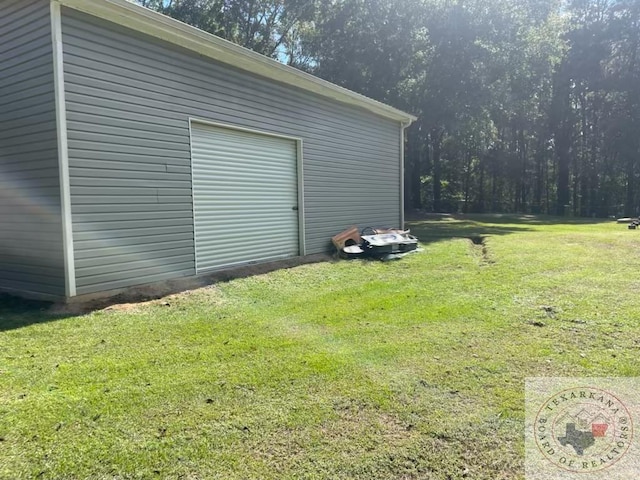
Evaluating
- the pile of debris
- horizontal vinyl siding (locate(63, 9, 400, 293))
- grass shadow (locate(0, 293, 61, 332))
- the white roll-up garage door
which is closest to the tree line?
the pile of debris

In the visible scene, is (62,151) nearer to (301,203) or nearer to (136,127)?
(136,127)

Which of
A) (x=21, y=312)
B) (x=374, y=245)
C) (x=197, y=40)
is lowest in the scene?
(x=21, y=312)

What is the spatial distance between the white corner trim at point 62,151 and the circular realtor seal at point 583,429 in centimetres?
458

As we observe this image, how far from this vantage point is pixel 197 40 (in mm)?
5887

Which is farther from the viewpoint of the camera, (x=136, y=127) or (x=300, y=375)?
(x=136, y=127)

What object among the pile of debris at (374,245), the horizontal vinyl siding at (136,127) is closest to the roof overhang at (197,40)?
the horizontal vinyl siding at (136,127)

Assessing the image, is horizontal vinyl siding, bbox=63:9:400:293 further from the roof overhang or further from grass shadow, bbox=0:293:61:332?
grass shadow, bbox=0:293:61:332

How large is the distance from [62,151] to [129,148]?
0.81m

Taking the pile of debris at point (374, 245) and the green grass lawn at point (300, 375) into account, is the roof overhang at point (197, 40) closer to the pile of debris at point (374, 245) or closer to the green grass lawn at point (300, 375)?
the pile of debris at point (374, 245)

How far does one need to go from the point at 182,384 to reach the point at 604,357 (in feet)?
9.80

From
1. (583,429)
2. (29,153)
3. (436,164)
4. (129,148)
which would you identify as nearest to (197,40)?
(129,148)

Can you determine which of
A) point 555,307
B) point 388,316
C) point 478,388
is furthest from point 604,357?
point 388,316

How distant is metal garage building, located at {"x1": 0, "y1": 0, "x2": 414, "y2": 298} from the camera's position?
478 cm

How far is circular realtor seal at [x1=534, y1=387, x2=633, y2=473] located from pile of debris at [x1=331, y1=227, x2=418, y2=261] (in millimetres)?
5550
